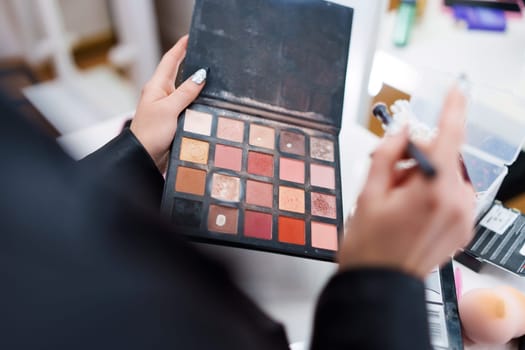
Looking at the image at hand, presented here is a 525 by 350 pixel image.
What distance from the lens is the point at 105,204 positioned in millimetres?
226

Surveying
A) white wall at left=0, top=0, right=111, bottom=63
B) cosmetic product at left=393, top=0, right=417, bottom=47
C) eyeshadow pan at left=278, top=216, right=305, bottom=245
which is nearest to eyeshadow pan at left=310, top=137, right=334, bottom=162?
eyeshadow pan at left=278, top=216, right=305, bottom=245

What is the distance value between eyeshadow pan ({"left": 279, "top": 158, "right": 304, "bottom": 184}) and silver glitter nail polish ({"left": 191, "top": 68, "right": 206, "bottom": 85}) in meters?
0.14

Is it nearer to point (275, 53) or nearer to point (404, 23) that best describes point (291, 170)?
point (275, 53)

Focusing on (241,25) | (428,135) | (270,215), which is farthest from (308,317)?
(241,25)

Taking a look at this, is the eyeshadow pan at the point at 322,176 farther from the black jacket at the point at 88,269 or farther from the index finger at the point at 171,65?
the black jacket at the point at 88,269

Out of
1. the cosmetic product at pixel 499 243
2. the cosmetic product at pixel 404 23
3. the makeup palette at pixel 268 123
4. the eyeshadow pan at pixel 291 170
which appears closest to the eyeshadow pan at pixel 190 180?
the makeup palette at pixel 268 123

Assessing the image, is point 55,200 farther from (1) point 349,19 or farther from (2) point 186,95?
(1) point 349,19

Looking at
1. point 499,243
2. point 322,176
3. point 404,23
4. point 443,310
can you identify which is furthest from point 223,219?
point 404,23

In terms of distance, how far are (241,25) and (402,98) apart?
0.80 feet

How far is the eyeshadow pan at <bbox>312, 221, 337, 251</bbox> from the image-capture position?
0.54 metres

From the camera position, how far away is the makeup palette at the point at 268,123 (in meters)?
0.54

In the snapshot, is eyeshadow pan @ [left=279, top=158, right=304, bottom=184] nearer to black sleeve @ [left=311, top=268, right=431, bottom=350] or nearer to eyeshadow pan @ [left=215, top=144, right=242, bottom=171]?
eyeshadow pan @ [left=215, top=144, right=242, bottom=171]

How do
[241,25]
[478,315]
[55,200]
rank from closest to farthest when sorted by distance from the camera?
1. [55,200]
2. [478,315]
3. [241,25]

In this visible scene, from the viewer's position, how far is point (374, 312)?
28cm
